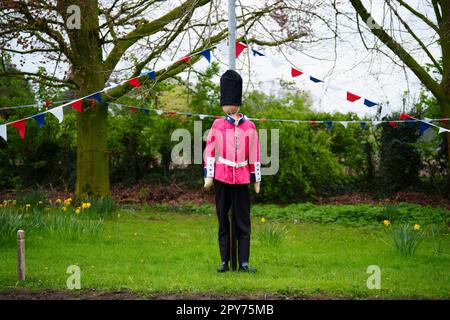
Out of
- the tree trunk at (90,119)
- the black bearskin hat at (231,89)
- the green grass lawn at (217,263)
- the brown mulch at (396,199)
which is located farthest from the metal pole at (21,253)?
the brown mulch at (396,199)

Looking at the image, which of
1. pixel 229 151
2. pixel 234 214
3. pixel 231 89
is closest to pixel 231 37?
pixel 231 89

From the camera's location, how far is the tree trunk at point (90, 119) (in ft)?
40.2

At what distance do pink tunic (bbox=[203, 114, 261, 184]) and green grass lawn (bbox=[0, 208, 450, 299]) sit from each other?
1012 millimetres

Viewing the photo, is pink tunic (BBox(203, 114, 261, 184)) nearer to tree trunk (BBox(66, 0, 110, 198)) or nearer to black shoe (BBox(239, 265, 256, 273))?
black shoe (BBox(239, 265, 256, 273))


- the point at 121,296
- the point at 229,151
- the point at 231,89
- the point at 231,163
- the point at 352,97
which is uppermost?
the point at 352,97

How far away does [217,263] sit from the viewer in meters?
6.67

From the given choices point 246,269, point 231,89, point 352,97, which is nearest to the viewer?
point 231,89

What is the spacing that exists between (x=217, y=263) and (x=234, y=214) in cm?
101

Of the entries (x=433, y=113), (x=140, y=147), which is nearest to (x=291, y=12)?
(x=433, y=113)

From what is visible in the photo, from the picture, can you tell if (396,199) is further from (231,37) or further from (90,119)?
(231,37)

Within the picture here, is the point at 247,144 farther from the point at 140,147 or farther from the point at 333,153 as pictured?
the point at 140,147

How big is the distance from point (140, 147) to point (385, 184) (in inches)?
294

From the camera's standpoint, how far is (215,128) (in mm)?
5809

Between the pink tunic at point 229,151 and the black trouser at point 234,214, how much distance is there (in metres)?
0.12
